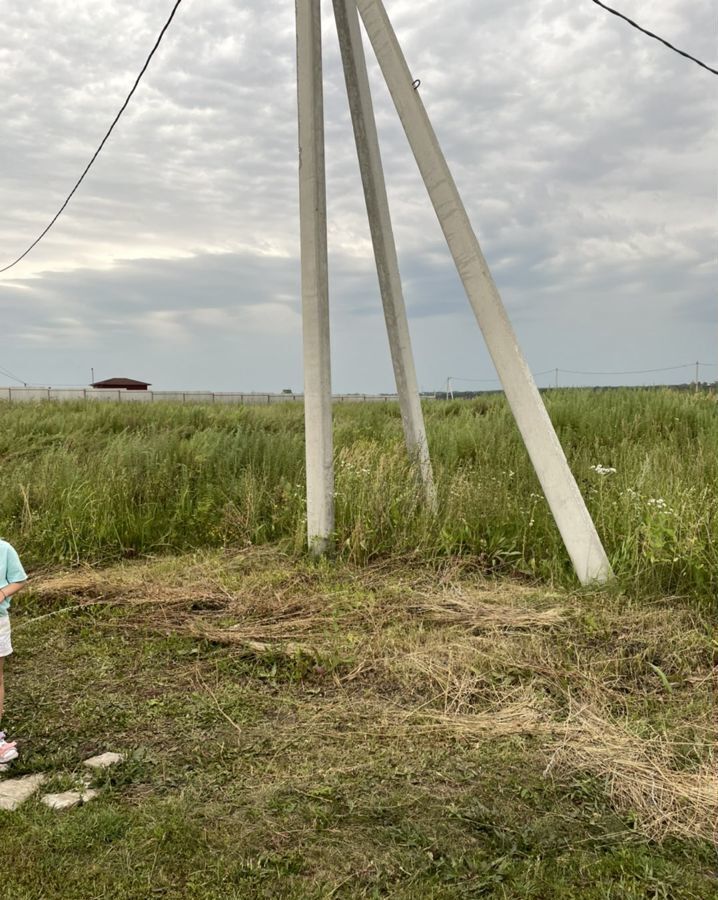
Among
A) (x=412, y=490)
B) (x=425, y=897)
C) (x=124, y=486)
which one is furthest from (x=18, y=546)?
(x=425, y=897)

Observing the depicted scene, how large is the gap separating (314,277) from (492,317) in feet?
5.07

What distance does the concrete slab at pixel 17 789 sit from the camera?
2625 mm

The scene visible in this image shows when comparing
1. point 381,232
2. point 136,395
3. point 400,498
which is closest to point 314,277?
point 381,232

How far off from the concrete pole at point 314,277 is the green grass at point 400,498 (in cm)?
32

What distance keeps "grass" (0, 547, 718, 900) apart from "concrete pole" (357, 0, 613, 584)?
0.46 m

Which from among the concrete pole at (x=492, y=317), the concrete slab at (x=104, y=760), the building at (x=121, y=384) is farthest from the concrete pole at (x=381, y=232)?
the building at (x=121, y=384)

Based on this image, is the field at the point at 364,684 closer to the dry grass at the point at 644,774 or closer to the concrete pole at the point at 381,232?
the dry grass at the point at 644,774

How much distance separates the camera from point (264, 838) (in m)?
2.37

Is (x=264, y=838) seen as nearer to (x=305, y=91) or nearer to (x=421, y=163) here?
(x=421, y=163)

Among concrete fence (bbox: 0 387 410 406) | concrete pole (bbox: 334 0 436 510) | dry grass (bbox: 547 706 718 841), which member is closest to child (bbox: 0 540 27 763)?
dry grass (bbox: 547 706 718 841)

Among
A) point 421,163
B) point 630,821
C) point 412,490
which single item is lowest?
point 630,821

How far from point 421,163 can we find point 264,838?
4.40 meters

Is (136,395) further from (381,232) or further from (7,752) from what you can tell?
(7,752)

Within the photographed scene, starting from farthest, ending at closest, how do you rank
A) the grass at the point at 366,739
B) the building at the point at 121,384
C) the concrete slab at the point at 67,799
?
the building at the point at 121,384, the concrete slab at the point at 67,799, the grass at the point at 366,739
